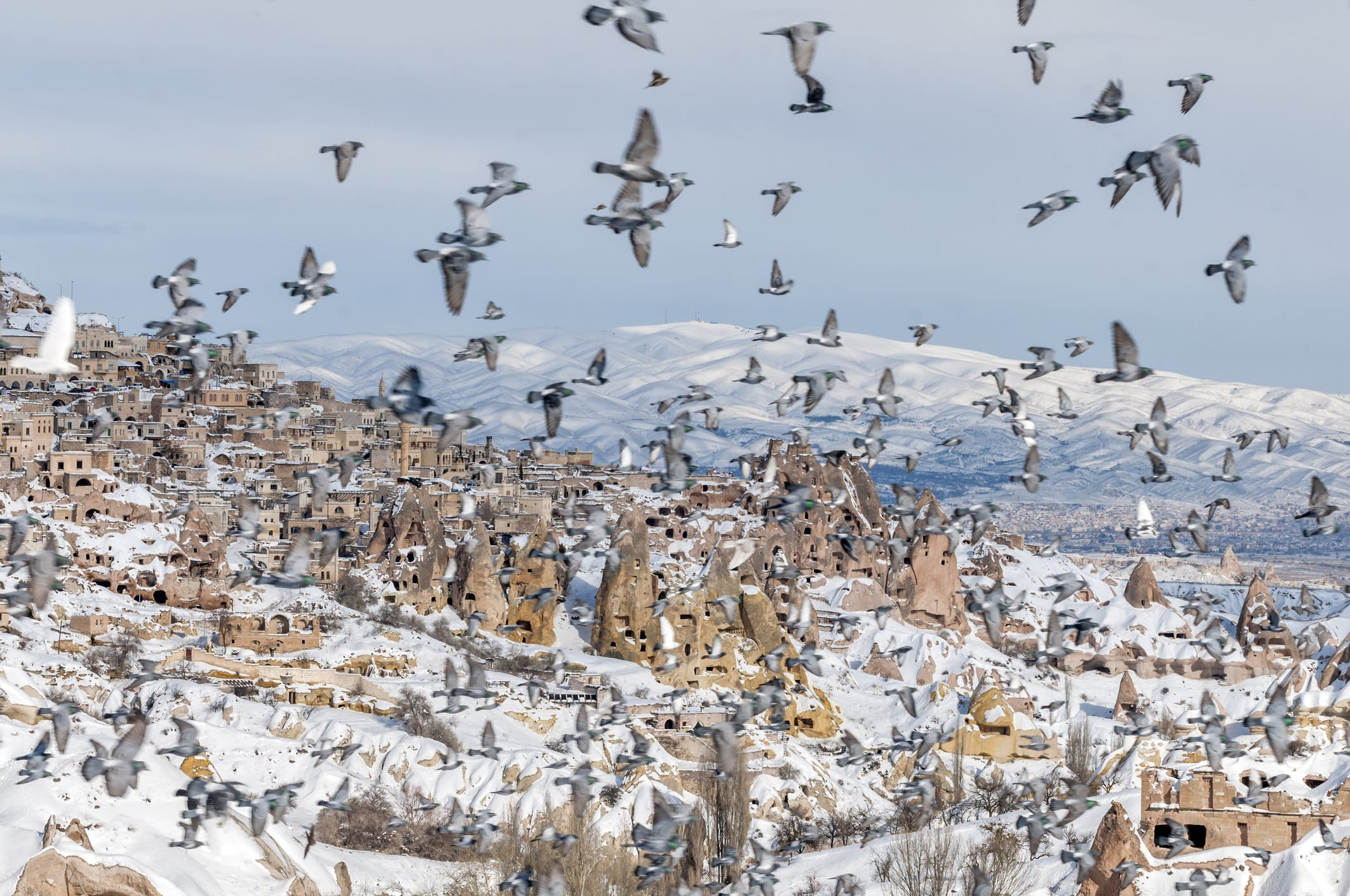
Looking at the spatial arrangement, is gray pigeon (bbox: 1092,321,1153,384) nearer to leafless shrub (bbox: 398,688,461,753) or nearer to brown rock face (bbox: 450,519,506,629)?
leafless shrub (bbox: 398,688,461,753)

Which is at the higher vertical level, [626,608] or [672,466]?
[672,466]

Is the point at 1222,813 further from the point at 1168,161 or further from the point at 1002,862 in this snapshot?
the point at 1168,161

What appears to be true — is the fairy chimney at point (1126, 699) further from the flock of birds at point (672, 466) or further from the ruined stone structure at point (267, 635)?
the flock of birds at point (672, 466)

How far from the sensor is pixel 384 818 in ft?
151

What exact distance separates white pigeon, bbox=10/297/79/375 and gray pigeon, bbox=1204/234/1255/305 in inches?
594

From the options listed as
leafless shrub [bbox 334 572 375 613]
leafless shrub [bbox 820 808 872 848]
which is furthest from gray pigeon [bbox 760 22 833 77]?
leafless shrub [bbox 334 572 375 613]

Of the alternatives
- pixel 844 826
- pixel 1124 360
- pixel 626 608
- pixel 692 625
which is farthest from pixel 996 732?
pixel 1124 360

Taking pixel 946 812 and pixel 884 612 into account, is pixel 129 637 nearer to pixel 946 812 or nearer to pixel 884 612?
pixel 946 812

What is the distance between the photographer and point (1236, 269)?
1021 inches

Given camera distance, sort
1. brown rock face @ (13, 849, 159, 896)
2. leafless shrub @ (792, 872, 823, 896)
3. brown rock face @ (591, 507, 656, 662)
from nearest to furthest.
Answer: brown rock face @ (13, 849, 159, 896)
leafless shrub @ (792, 872, 823, 896)
brown rock face @ (591, 507, 656, 662)

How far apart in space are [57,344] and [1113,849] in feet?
66.8

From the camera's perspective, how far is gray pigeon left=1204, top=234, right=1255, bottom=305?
25.6 metres

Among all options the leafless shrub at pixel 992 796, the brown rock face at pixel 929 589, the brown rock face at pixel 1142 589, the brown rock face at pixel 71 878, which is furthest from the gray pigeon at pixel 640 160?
the brown rock face at pixel 1142 589

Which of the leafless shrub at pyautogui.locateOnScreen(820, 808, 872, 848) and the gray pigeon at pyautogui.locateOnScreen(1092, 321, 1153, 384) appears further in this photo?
the leafless shrub at pyautogui.locateOnScreen(820, 808, 872, 848)
